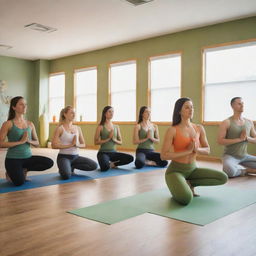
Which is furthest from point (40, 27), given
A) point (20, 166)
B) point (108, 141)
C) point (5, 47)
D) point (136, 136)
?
point (20, 166)

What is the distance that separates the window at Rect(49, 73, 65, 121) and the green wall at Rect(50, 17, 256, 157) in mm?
1012

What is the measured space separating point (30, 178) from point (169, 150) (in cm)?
208

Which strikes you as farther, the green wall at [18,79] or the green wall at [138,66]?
the green wall at [18,79]

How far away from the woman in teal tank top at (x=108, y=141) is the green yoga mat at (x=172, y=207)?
69.0 inches

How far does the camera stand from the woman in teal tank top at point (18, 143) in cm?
365

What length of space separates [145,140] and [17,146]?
84.3 inches

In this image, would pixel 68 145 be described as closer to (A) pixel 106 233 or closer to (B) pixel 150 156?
(B) pixel 150 156

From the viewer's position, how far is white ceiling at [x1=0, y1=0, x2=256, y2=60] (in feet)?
17.7

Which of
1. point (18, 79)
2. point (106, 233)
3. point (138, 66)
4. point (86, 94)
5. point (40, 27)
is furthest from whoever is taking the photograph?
point (18, 79)

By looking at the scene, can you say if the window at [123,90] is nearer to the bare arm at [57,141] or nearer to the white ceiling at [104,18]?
the white ceiling at [104,18]

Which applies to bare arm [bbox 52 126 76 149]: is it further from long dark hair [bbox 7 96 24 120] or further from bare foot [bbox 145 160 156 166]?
bare foot [bbox 145 160 156 166]

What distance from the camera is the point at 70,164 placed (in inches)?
170

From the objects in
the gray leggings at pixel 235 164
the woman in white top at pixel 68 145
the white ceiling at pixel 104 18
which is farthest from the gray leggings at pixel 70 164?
the white ceiling at pixel 104 18

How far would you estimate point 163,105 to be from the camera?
738 centimetres
